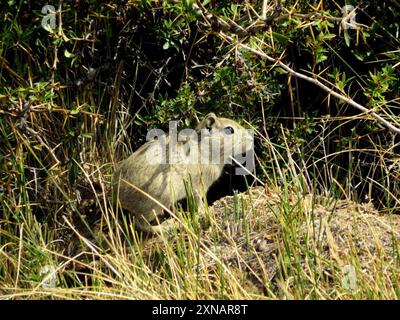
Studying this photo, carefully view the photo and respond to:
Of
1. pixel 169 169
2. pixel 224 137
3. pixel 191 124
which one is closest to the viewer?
pixel 169 169

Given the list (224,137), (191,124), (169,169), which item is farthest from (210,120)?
(169,169)

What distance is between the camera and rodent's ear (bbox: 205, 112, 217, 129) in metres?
5.67

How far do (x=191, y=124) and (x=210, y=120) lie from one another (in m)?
0.37

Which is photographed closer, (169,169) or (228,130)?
(169,169)

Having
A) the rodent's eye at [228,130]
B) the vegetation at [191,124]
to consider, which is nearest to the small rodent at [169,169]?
the rodent's eye at [228,130]

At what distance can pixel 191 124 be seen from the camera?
6.03 meters

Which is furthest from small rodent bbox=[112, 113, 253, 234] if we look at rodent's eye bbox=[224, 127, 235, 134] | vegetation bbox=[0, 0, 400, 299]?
vegetation bbox=[0, 0, 400, 299]

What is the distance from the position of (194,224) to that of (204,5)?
1.50 metres

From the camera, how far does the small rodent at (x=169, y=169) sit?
5.40 meters

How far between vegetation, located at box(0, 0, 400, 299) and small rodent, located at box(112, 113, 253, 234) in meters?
0.16

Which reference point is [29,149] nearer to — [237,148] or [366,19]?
[237,148]

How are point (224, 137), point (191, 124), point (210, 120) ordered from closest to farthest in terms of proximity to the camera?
point (210, 120) < point (224, 137) < point (191, 124)

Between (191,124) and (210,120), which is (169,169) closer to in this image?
(210,120)

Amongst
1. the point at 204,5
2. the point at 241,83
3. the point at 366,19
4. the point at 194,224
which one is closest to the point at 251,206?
the point at 194,224
